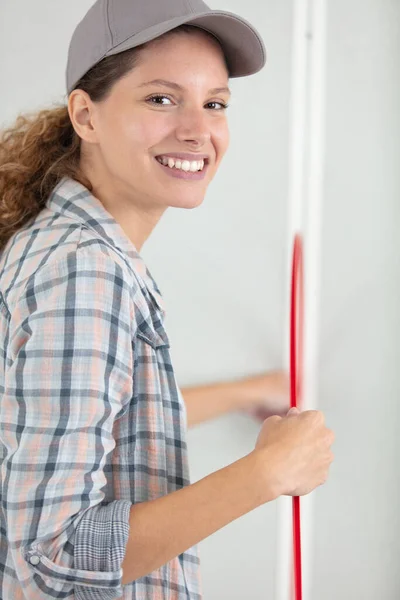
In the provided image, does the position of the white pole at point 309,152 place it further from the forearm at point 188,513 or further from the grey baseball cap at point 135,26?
the forearm at point 188,513

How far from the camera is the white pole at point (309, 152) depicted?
3.71ft

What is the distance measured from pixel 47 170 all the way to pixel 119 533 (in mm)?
468

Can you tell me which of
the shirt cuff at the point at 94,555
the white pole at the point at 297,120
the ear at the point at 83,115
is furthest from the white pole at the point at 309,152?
the shirt cuff at the point at 94,555

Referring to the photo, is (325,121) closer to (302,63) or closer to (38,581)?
(302,63)

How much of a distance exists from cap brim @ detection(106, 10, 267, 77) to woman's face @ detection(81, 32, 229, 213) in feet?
0.07

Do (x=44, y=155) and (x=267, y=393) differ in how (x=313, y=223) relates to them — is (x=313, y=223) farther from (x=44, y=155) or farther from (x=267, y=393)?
A: (x=44, y=155)

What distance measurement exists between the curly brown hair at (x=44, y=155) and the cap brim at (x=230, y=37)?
0.06 feet

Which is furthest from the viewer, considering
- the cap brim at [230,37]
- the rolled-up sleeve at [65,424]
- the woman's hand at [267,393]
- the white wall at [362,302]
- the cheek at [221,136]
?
the woman's hand at [267,393]

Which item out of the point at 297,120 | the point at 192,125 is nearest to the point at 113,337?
the point at 192,125

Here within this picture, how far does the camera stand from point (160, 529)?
A: 0.80 meters

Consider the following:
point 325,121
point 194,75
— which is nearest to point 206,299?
point 325,121

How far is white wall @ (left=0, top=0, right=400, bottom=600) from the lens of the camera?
112cm

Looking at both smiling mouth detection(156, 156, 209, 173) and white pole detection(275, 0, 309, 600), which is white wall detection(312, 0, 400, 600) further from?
smiling mouth detection(156, 156, 209, 173)

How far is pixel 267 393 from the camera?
1.22 meters
